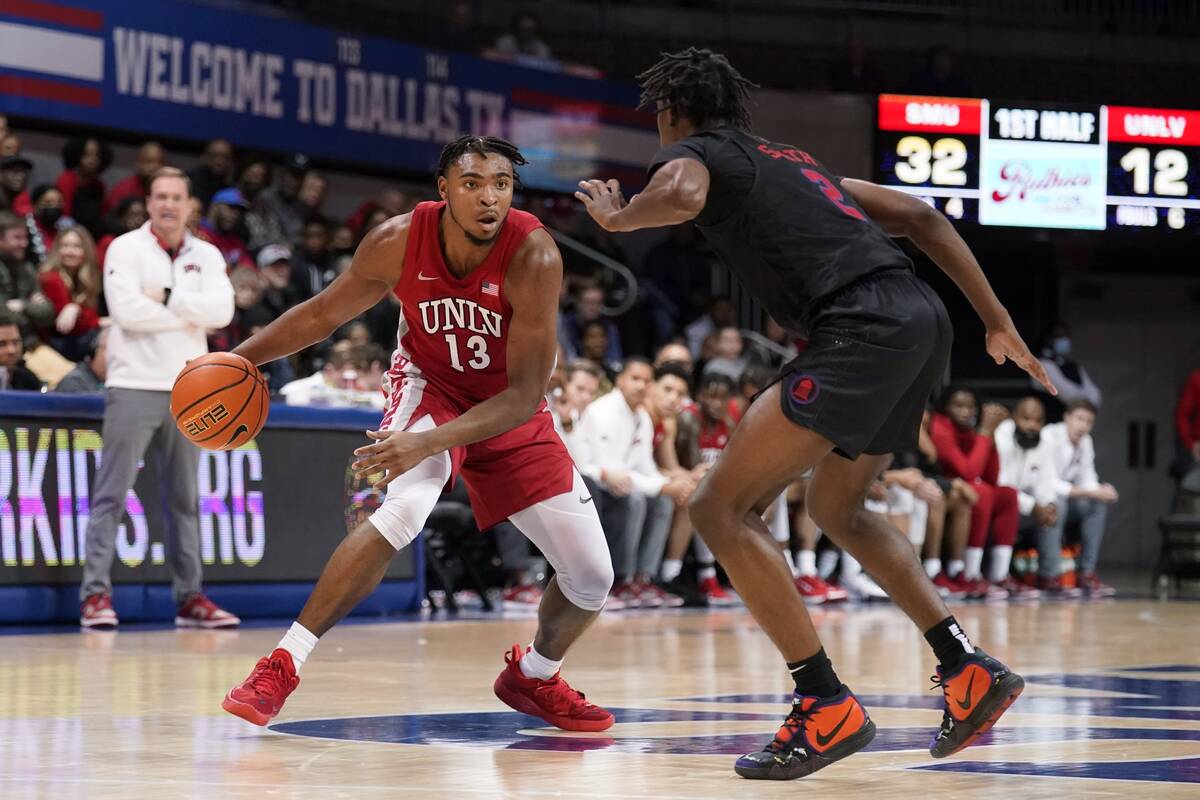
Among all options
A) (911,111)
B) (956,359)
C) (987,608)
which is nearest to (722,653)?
(987,608)

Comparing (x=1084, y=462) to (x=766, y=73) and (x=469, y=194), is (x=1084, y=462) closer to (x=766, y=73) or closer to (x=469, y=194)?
(x=766, y=73)

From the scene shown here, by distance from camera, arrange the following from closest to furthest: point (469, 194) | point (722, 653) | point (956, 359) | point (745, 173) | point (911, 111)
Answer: point (745, 173) → point (469, 194) → point (722, 653) → point (911, 111) → point (956, 359)

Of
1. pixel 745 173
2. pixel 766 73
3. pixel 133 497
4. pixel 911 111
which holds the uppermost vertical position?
pixel 766 73

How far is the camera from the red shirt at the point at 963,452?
14.2 meters

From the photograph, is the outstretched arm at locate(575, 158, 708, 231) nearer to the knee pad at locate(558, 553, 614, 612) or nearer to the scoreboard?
the knee pad at locate(558, 553, 614, 612)

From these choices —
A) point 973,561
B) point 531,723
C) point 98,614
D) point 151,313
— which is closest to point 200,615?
point 98,614

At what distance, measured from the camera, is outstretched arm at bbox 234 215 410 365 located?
5.07m

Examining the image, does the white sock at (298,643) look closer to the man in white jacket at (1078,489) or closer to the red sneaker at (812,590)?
the red sneaker at (812,590)

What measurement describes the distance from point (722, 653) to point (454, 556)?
368cm

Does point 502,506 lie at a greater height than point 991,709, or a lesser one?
greater

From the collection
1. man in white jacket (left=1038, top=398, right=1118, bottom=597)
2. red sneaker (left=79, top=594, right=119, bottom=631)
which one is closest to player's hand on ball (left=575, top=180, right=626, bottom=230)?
red sneaker (left=79, top=594, right=119, bottom=631)

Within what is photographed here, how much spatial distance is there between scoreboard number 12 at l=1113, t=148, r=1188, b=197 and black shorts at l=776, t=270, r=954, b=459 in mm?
10819

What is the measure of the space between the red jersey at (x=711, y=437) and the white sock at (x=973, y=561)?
2685mm

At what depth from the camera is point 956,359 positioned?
1831 centimetres
